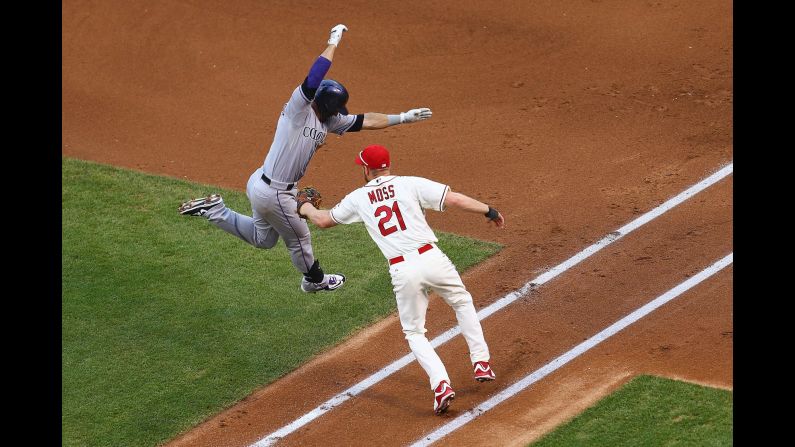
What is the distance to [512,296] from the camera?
35.9ft

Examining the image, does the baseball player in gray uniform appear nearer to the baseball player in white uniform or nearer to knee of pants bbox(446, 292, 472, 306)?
the baseball player in white uniform

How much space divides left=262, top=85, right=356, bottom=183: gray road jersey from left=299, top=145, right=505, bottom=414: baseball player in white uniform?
2.74 feet

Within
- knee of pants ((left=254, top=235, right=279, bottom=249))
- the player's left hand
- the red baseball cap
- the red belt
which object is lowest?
knee of pants ((left=254, top=235, right=279, bottom=249))

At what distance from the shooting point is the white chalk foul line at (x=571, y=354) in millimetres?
8969

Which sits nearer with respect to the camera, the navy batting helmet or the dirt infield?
the dirt infield

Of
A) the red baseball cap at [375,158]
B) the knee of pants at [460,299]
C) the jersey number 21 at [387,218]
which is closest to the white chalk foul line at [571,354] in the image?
the knee of pants at [460,299]

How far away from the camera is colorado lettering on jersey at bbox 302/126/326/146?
9859 millimetres

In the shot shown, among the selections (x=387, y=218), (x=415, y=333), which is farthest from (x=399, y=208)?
(x=415, y=333)

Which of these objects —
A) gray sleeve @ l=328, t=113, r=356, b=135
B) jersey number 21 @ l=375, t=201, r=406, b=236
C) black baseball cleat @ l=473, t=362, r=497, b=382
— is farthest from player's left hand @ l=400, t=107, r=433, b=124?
black baseball cleat @ l=473, t=362, r=497, b=382

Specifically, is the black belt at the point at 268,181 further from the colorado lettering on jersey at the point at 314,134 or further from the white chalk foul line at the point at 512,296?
the white chalk foul line at the point at 512,296

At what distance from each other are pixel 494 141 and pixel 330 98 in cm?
475

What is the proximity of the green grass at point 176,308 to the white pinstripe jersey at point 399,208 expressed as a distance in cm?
187

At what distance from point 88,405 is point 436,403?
3143 millimetres

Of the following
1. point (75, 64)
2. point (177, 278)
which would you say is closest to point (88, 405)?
point (177, 278)
